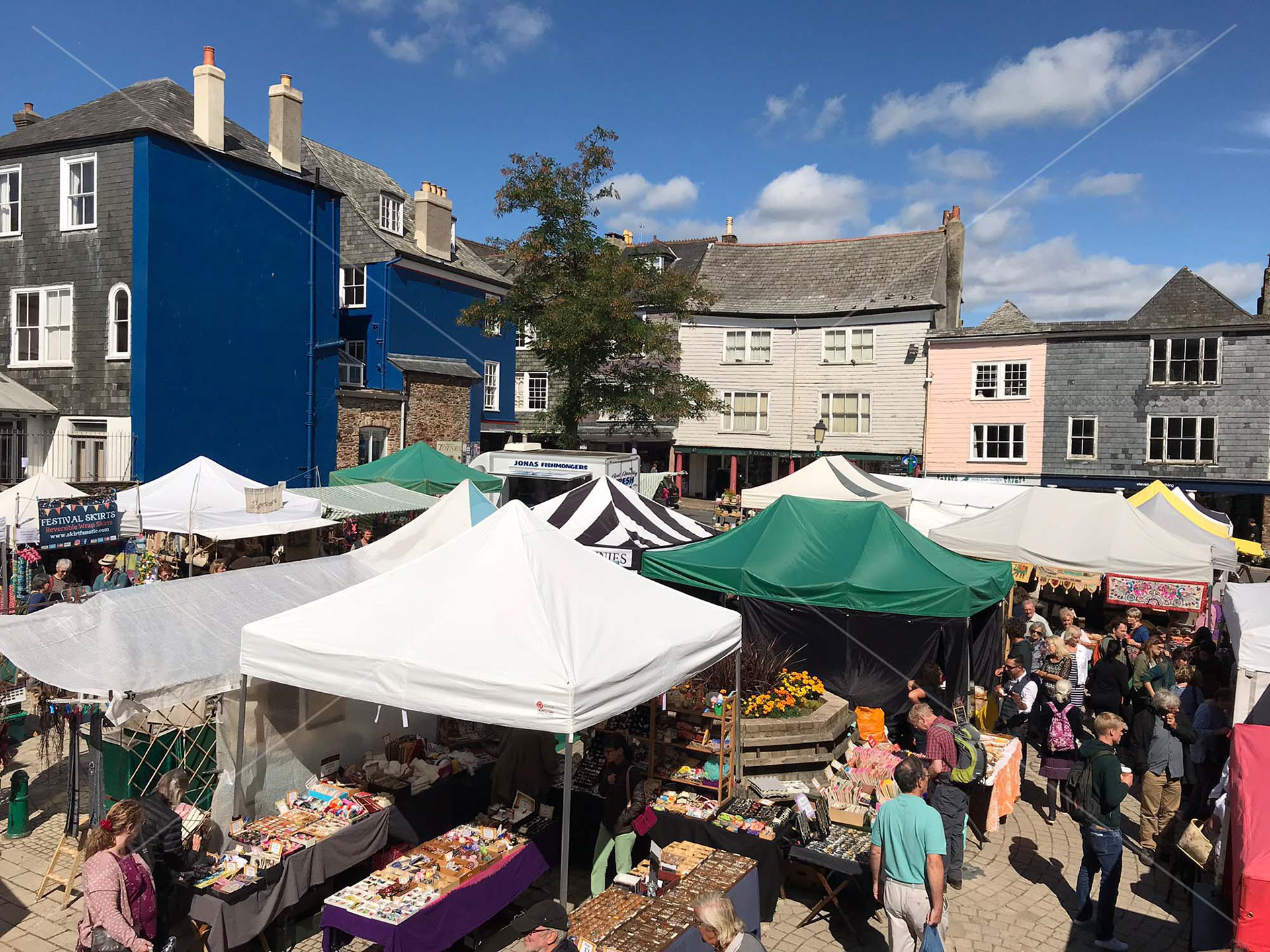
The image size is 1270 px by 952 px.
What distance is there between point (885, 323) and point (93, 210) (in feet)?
89.1

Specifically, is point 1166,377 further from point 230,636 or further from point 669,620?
point 230,636

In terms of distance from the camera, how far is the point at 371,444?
1121 inches

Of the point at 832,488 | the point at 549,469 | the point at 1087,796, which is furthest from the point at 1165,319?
the point at 1087,796

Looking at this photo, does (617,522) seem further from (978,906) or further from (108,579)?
(978,906)

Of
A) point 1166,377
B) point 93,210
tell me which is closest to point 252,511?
point 93,210

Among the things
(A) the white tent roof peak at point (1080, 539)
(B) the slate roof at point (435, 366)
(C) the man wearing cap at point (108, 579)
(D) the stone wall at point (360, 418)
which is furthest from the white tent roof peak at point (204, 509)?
(B) the slate roof at point (435, 366)

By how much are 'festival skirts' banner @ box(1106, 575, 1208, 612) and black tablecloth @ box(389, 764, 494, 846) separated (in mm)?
11401

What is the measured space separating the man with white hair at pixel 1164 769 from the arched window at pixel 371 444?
23.7 meters

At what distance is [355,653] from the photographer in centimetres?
659

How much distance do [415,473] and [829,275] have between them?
22888 millimetres

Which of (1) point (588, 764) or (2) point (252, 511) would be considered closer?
(1) point (588, 764)

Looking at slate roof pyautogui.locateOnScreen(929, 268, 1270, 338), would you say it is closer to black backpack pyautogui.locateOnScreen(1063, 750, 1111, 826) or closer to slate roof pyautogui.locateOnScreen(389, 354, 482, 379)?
slate roof pyautogui.locateOnScreen(389, 354, 482, 379)

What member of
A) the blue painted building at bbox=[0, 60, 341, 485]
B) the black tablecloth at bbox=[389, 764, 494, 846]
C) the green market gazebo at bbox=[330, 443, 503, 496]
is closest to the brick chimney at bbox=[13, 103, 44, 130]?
the blue painted building at bbox=[0, 60, 341, 485]

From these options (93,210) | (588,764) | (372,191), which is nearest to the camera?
(588,764)
